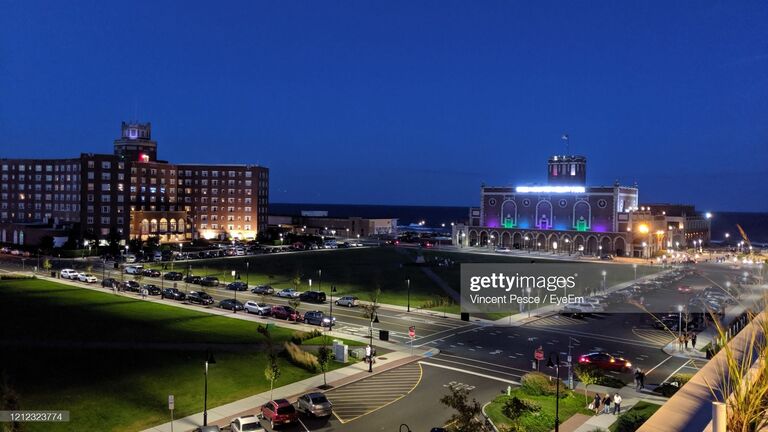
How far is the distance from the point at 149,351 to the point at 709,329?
1843 inches

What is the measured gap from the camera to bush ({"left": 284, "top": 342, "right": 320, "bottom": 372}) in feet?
115

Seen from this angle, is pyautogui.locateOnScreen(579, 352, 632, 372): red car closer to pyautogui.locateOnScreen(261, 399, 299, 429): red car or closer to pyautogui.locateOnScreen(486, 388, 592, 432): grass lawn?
pyautogui.locateOnScreen(486, 388, 592, 432): grass lawn

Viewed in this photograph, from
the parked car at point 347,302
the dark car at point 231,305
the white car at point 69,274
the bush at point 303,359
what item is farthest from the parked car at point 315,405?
the white car at point 69,274

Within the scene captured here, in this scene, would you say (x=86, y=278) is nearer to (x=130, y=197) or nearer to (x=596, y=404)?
(x=130, y=197)

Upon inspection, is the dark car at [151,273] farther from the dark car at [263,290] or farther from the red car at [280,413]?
the red car at [280,413]

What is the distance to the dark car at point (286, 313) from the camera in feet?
163

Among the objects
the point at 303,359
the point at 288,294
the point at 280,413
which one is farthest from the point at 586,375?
the point at 288,294

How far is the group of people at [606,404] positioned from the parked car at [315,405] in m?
13.3

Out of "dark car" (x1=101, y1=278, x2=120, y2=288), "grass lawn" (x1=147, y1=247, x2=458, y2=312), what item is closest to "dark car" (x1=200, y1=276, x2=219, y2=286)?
"grass lawn" (x1=147, y1=247, x2=458, y2=312)

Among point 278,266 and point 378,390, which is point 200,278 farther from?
point 378,390

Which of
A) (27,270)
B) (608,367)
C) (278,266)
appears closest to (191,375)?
(608,367)

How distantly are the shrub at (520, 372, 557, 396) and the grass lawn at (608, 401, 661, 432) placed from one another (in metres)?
4.15

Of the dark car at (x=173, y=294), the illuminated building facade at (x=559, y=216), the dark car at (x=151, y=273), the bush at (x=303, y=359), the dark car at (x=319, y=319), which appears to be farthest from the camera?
the illuminated building facade at (x=559, y=216)

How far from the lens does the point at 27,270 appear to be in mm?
82375
